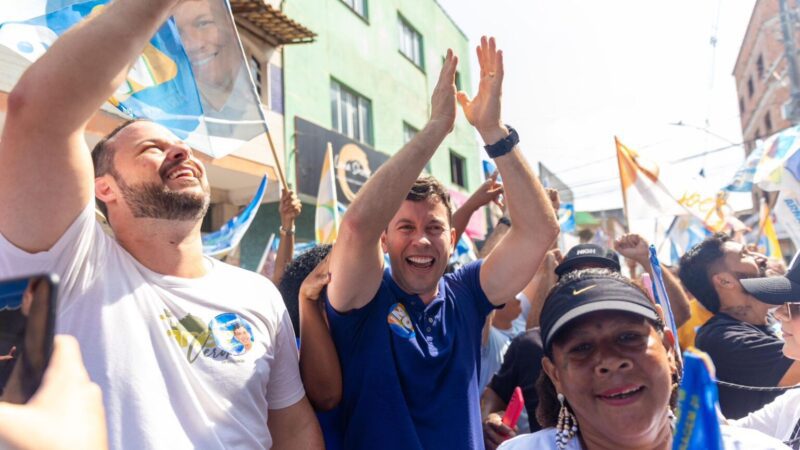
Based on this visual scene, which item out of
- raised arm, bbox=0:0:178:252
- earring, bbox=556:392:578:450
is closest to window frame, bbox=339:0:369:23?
raised arm, bbox=0:0:178:252

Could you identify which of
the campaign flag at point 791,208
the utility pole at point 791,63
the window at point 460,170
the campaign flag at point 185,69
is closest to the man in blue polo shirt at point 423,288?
the campaign flag at point 185,69

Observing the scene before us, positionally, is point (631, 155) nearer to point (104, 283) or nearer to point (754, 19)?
point (104, 283)

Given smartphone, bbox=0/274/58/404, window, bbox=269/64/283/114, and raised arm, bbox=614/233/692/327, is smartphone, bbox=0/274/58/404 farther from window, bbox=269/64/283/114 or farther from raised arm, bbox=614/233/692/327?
window, bbox=269/64/283/114

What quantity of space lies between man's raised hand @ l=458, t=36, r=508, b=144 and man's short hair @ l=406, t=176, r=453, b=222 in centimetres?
28

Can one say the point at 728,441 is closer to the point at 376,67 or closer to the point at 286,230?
the point at 286,230

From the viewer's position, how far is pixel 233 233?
548 centimetres

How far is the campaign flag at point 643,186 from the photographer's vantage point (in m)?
6.04

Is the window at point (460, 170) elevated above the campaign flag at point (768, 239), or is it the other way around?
the window at point (460, 170)

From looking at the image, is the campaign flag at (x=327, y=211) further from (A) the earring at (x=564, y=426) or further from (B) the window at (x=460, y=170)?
(B) the window at (x=460, y=170)

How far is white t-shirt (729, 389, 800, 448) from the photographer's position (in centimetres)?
201

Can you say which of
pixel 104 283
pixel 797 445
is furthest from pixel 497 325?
pixel 104 283

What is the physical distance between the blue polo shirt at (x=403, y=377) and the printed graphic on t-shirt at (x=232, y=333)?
368 millimetres

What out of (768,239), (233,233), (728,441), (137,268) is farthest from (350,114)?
(728,441)

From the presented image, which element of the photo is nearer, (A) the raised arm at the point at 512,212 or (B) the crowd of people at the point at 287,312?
(B) the crowd of people at the point at 287,312
